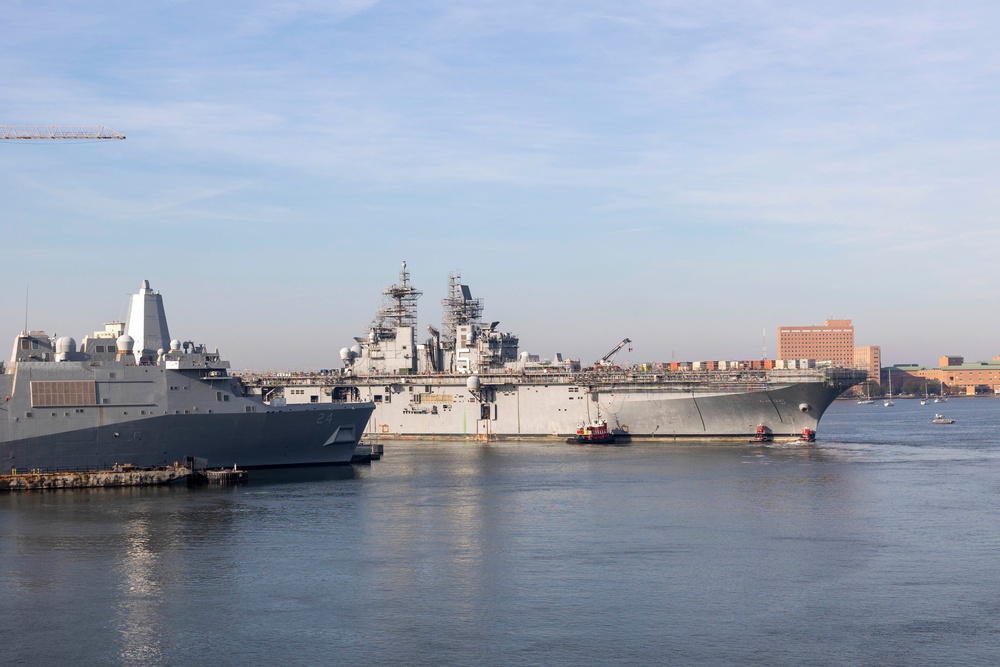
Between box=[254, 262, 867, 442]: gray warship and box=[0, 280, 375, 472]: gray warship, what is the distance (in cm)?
1966

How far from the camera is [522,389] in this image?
59969 mm

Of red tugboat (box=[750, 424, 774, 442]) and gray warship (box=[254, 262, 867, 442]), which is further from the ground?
gray warship (box=[254, 262, 867, 442])

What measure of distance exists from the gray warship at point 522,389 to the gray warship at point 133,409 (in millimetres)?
19659

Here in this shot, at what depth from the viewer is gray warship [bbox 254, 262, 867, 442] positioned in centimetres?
5403

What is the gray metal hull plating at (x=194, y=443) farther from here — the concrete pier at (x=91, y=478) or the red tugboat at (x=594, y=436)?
the red tugboat at (x=594, y=436)

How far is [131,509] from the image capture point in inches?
1241

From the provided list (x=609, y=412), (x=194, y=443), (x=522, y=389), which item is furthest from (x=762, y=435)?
(x=194, y=443)

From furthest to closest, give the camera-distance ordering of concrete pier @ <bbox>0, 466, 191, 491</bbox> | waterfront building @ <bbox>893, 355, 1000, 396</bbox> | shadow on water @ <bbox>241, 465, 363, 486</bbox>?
waterfront building @ <bbox>893, 355, 1000, 396</bbox>, shadow on water @ <bbox>241, 465, 363, 486</bbox>, concrete pier @ <bbox>0, 466, 191, 491</bbox>

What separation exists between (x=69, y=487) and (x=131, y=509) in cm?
597

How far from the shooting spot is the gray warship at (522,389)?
54.0 metres

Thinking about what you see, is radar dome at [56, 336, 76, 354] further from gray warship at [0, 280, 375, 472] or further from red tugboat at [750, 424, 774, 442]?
red tugboat at [750, 424, 774, 442]

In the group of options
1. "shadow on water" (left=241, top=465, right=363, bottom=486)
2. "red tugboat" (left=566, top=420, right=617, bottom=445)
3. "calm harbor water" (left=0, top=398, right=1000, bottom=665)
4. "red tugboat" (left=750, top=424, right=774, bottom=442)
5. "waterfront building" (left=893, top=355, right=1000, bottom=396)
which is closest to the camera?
"calm harbor water" (left=0, top=398, right=1000, bottom=665)

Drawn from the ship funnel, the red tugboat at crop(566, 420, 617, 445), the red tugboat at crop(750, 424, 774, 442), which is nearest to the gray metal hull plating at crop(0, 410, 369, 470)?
the ship funnel

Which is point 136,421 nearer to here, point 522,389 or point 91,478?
point 91,478
